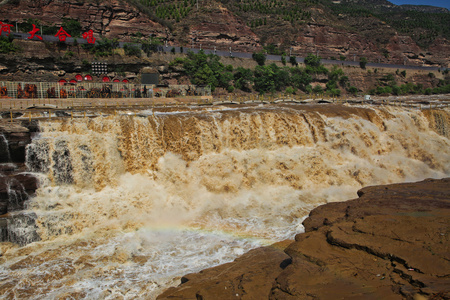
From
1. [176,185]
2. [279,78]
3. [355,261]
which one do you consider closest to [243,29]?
[279,78]

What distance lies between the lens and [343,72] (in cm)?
7125

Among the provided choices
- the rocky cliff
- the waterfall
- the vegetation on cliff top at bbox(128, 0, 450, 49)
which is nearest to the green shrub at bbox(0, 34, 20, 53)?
the rocky cliff

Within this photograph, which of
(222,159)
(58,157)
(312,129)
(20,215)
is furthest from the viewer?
(312,129)

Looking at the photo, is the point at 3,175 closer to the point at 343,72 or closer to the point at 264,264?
the point at 264,264

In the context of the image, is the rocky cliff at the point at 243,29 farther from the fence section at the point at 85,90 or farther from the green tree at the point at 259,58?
the fence section at the point at 85,90

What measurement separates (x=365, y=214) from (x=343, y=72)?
214ft

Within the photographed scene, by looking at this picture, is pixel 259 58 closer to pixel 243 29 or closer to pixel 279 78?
pixel 279 78

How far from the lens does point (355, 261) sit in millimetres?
8570

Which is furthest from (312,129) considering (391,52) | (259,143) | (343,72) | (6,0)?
(391,52)

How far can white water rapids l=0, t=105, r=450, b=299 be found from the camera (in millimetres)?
13102

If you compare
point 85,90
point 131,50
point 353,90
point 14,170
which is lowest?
point 14,170

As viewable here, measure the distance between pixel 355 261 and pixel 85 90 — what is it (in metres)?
32.5

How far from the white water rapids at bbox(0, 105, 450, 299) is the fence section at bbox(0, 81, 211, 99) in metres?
15.8

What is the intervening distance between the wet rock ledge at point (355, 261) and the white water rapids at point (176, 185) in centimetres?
307
